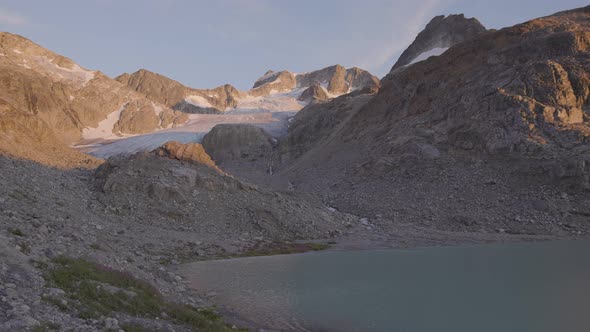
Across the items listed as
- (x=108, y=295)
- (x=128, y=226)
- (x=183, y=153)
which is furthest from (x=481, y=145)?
(x=108, y=295)

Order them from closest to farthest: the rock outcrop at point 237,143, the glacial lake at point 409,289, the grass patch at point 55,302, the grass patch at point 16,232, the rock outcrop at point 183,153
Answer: the grass patch at point 55,302, the grass patch at point 16,232, the glacial lake at point 409,289, the rock outcrop at point 183,153, the rock outcrop at point 237,143

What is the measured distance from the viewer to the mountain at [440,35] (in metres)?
135

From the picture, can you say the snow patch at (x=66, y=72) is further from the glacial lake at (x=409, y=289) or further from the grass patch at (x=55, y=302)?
the grass patch at (x=55, y=302)

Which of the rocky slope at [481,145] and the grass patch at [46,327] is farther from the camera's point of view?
the rocky slope at [481,145]

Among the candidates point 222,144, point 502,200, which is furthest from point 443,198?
point 222,144

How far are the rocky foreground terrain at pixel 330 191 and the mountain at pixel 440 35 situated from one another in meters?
49.4

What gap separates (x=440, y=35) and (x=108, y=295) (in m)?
149

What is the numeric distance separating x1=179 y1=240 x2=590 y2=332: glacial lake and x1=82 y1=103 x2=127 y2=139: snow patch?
13507 centimetres

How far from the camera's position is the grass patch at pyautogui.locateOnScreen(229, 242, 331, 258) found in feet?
122

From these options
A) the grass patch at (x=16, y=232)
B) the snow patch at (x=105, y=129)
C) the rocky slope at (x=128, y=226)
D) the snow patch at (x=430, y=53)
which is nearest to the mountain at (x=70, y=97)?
the snow patch at (x=105, y=129)

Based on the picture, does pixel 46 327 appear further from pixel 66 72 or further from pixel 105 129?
pixel 66 72

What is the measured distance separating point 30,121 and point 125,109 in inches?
4706

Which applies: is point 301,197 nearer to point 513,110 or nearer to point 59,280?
point 513,110

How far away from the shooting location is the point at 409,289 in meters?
24.6
